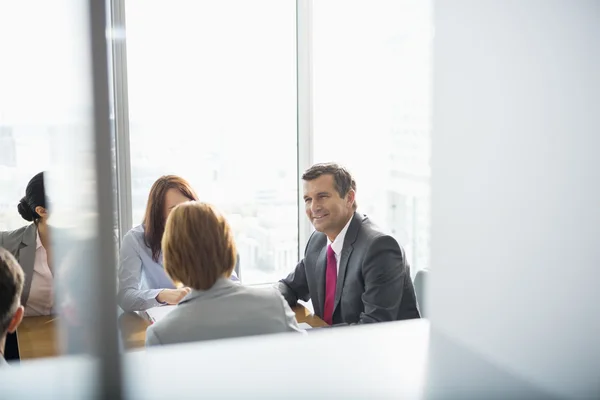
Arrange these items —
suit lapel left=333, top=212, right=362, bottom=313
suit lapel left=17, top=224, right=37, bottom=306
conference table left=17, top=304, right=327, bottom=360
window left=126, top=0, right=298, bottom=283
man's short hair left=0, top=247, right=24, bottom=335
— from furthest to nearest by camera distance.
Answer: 1. window left=126, top=0, right=298, bottom=283
2. suit lapel left=17, top=224, right=37, bottom=306
3. suit lapel left=333, top=212, right=362, bottom=313
4. conference table left=17, top=304, right=327, bottom=360
5. man's short hair left=0, top=247, right=24, bottom=335

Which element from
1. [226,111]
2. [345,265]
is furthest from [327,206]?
[226,111]

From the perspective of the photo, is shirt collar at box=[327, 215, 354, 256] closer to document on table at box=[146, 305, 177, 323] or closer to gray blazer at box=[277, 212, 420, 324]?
gray blazer at box=[277, 212, 420, 324]

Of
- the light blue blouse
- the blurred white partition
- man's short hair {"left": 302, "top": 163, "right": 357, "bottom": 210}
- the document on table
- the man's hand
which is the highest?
man's short hair {"left": 302, "top": 163, "right": 357, "bottom": 210}

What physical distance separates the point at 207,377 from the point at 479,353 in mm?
390

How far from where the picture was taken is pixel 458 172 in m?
0.92

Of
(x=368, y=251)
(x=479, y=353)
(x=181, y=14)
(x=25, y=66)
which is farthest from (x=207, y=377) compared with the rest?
(x=181, y=14)

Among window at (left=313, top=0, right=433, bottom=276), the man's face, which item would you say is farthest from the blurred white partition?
window at (left=313, top=0, right=433, bottom=276)

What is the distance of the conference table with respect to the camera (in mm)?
1991

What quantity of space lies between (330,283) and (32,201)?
1.24 meters

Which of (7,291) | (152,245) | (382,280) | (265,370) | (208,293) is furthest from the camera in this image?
(152,245)

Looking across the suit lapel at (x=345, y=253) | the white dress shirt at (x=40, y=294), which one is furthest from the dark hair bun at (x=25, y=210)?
the suit lapel at (x=345, y=253)

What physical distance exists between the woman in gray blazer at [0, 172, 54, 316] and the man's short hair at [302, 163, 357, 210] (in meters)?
1.04

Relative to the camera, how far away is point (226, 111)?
11.2 feet

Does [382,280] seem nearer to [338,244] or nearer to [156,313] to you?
Result: [338,244]
